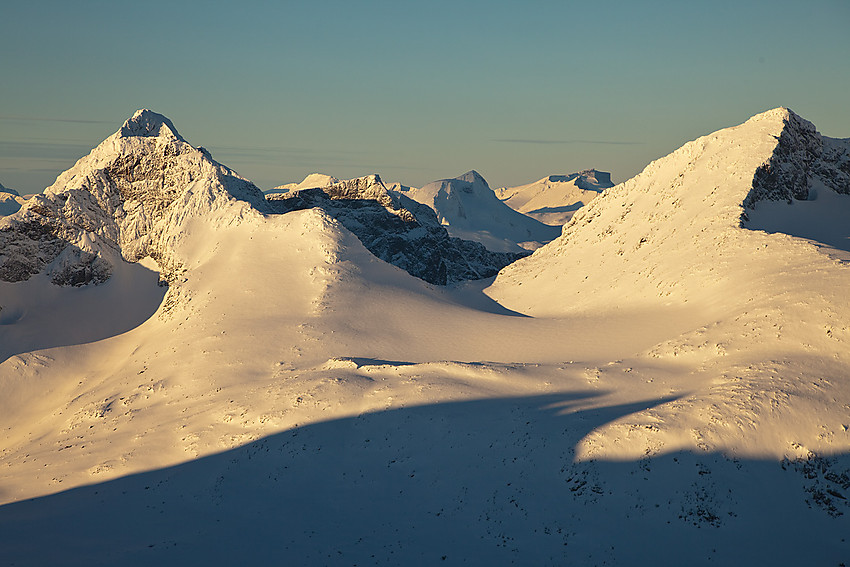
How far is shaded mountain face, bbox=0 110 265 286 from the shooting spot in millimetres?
65062

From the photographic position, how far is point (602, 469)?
22.6 meters

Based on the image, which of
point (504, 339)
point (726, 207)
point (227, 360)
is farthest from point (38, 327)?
point (726, 207)

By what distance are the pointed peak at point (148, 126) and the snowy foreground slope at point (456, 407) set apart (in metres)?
25.4

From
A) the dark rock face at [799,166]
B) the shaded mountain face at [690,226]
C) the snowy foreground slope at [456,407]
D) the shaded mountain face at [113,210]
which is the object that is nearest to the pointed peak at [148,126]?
the shaded mountain face at [113,210]

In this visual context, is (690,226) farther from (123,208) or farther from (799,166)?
(123,208)

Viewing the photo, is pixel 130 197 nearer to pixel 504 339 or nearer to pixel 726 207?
pixel 504 339

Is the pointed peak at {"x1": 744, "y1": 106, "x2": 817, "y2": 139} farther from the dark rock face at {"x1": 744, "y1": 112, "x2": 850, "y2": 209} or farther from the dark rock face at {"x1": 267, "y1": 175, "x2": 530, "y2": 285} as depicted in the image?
the dark rock face at {"x1": 267, "y1": 175, "x2": 530, "y2": 285}

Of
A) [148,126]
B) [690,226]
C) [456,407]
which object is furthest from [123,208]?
[690,226]

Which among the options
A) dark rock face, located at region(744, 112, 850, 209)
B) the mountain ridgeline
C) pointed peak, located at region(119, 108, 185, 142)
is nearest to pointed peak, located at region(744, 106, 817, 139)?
dark rock face, located at region(744, 112, 850, 209)

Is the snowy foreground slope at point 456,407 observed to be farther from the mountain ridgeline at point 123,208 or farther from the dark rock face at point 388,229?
the dark rock face at point 388,229

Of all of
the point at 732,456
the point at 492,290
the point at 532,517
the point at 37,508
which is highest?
the point at 732,456

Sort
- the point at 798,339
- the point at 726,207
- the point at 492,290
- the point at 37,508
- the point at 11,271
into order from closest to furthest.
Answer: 1. the point at 37,508
2. the point at 798,339
3. the point at 726,207
4. the point at 11,271
5. the point at 492,290

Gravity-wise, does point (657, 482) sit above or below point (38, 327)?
above

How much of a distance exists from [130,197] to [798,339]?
67.9 metres
